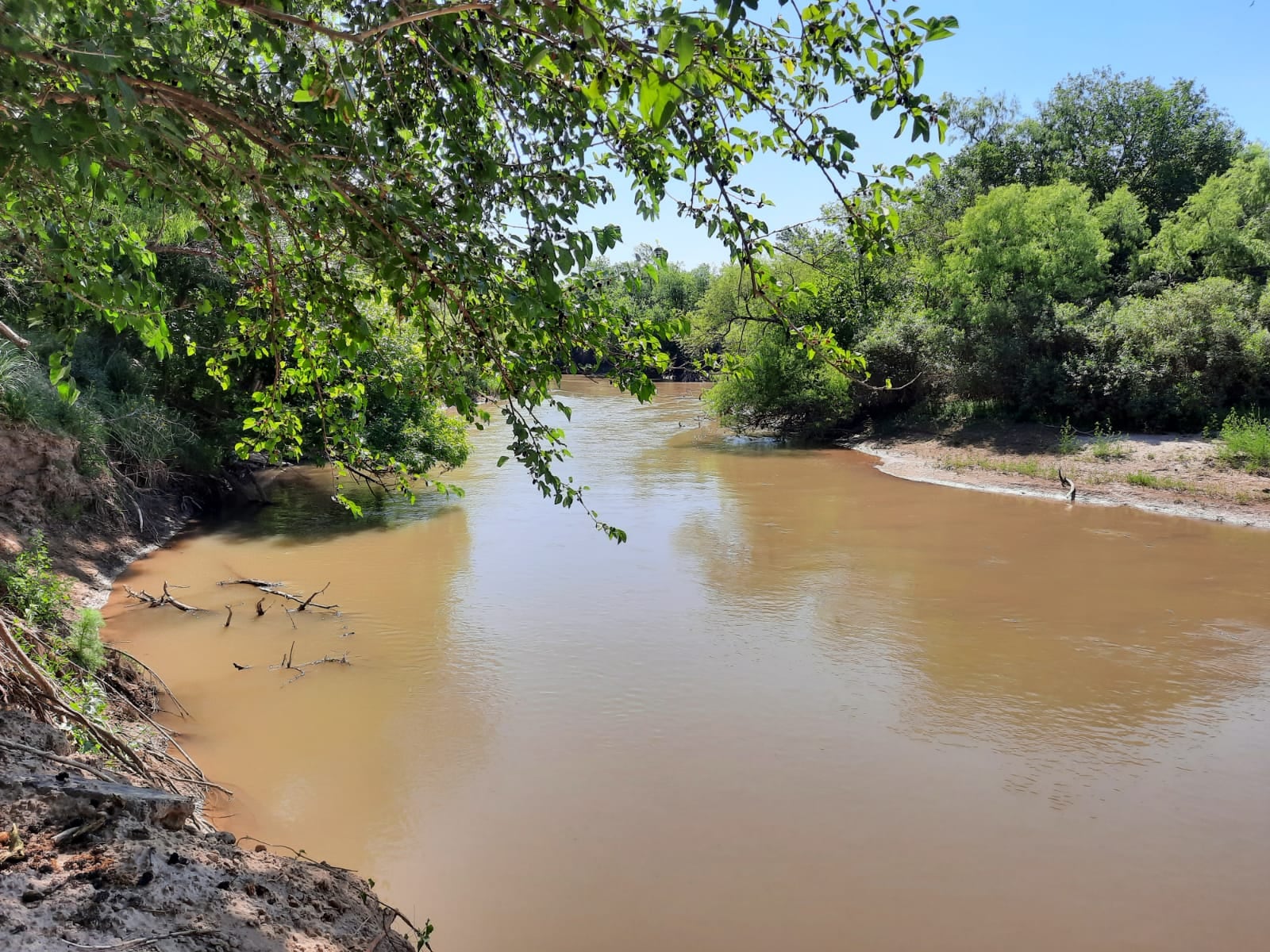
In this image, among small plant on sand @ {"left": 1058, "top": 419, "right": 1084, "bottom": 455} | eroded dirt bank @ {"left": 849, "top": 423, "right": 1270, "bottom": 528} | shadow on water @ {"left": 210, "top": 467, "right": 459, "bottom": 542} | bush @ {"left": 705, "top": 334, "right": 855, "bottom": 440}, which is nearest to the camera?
shadow on water @ {"left": 210, "top": 467, "right": 459, "bottom": 542}

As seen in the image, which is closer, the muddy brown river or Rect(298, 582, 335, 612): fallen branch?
the muddy brown river

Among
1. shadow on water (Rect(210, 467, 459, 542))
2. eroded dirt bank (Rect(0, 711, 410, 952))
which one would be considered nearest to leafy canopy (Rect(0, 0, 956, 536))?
eroded dirt bank (Rect(0, 711, 410, 952))

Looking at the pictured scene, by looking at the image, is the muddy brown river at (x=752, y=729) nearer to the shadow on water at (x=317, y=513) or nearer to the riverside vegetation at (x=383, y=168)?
the shadow on water at (x=317, y=513)

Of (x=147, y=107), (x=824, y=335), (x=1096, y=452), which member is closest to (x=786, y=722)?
(x=824, y=335)

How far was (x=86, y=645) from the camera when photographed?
A: 606 cm

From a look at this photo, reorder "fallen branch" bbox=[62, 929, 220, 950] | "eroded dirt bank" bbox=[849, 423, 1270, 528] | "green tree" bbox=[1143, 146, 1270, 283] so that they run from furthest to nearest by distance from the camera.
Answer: "green tree" bbox=[1143, 146, 1270, 283]
"eroded dirt bank" bbox=[849, 423, 1270, 528]
"fallen branch" bbox=[62, 929, 220, 950]

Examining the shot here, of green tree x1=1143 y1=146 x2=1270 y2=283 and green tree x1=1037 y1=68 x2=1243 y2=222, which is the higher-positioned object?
green tree x1=1037 y1=68 x2=1243 y2=222

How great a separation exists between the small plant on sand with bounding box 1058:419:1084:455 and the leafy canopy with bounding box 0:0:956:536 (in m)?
18.6

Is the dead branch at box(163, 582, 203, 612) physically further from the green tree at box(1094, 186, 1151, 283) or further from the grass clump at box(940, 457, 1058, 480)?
the green tree at box(1094, 186, 1151, 283)

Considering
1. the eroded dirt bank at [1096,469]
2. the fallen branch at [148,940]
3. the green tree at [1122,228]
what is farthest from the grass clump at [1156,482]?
the fallen branch at [148,940]

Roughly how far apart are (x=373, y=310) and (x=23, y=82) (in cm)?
799

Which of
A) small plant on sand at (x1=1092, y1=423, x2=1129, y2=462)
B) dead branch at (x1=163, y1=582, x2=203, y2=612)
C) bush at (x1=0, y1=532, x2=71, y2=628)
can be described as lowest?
dead branch at (x1=163, y1=582, x2=203, y2=612)

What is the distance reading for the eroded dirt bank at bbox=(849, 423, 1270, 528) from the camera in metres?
15.7

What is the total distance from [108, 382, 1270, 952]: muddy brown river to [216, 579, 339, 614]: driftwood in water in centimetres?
18
